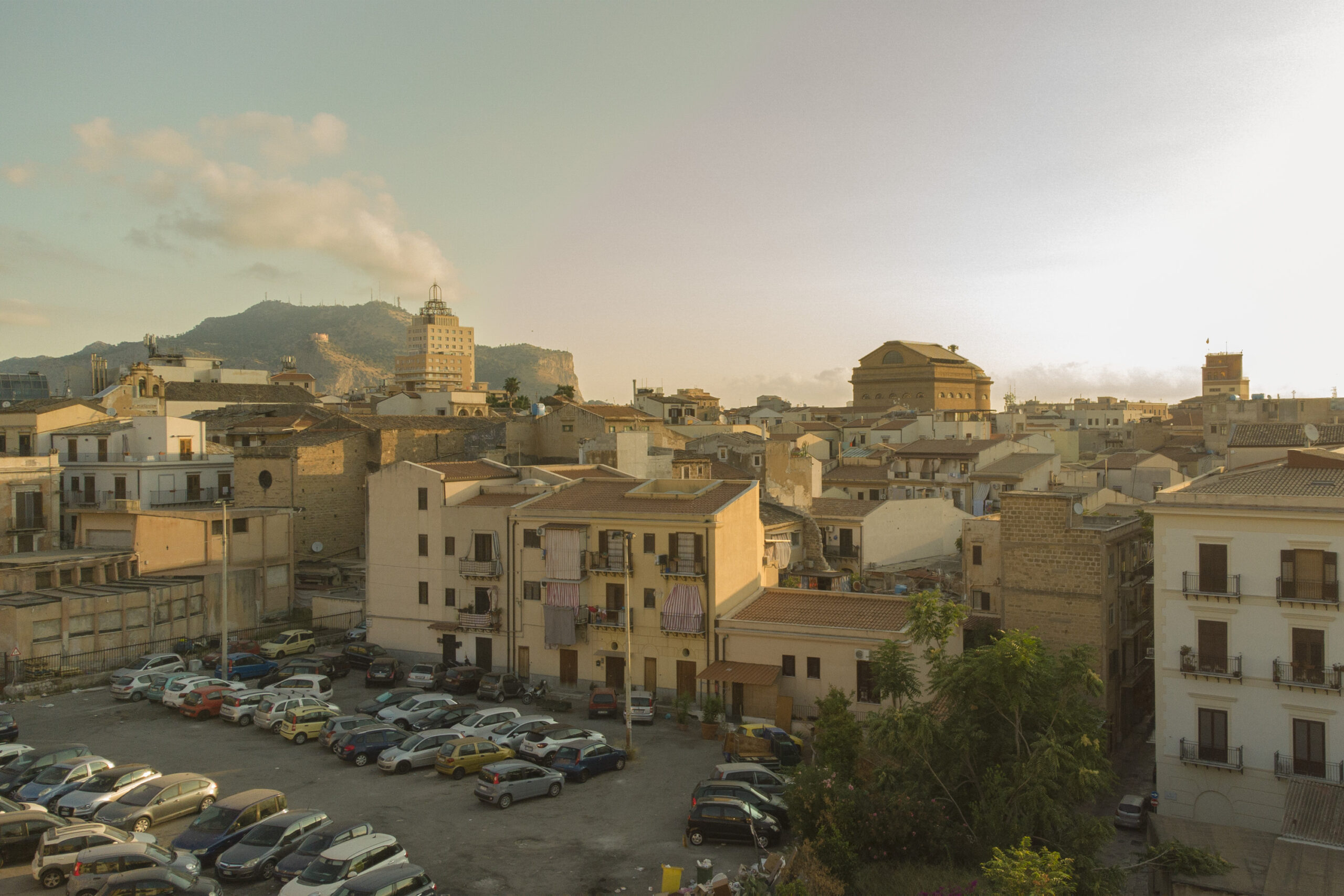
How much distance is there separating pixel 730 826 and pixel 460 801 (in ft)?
26.8

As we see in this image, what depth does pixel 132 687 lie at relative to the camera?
1455 inches

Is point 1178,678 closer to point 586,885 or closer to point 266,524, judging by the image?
point 586,885

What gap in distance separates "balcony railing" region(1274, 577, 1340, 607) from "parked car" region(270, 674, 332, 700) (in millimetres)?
33389

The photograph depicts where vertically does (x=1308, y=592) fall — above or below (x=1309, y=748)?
above

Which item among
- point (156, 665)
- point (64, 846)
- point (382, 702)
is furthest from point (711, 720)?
point (156, 665)

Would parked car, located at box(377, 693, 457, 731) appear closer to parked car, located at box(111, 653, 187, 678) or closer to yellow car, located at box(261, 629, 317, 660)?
yellow car, located at box(261, 629, 317, 660)

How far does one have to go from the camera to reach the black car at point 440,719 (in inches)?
1299

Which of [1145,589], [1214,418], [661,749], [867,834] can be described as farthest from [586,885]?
[1214,418]

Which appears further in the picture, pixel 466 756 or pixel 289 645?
pixel 289 645

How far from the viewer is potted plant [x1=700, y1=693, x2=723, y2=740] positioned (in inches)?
1321

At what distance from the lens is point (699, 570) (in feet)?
121

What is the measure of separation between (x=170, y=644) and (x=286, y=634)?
17.1 feet

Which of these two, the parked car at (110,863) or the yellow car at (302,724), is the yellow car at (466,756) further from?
the parked car at (110,863)

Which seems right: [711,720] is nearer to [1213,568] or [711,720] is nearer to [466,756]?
[466,756]
